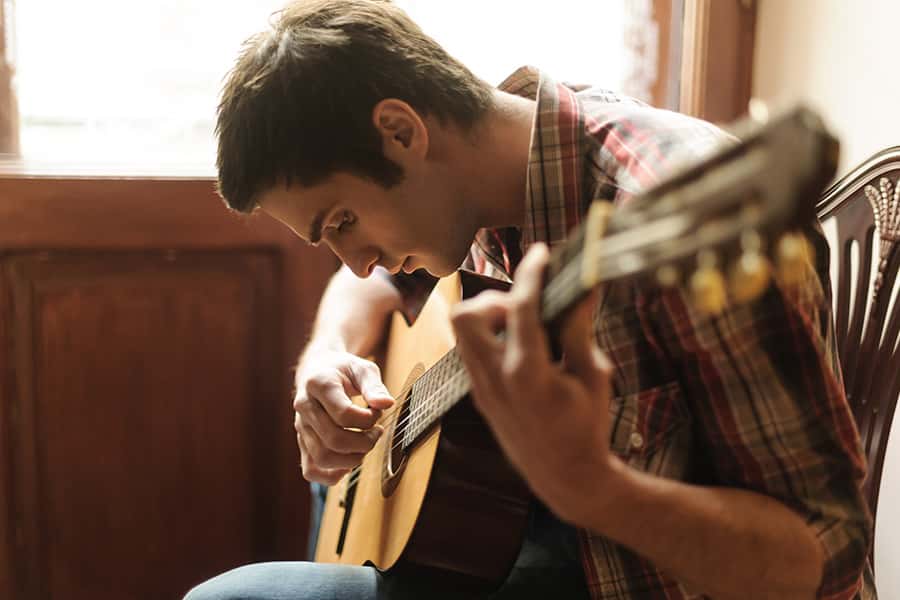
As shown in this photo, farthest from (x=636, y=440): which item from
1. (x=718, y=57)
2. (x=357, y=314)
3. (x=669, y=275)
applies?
(x=718, y=57)

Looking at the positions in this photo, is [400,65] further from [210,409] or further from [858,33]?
[210,409]

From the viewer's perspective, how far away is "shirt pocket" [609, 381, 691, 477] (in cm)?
80

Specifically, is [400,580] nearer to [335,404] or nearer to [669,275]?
[335,404]

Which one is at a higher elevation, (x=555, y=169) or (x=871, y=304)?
(x=555, y=169)

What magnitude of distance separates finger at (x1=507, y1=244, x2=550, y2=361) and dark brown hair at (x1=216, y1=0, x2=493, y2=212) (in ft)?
1.27

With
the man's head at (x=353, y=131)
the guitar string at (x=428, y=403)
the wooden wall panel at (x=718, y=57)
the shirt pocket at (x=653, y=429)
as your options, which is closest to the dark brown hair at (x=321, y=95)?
the man's head at (x=353, y=131)

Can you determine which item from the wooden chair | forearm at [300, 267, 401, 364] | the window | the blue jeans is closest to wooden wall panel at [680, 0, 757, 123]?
the window

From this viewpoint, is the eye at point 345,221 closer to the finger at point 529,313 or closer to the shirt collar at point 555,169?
the shirt collar at point 555,169

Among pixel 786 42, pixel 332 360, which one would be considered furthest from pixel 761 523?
pixel 786 42

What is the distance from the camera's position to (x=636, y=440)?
808mm

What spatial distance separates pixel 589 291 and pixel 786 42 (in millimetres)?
1140

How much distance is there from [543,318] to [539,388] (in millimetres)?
44

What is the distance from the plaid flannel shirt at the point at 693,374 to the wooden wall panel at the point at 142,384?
0.76 metres

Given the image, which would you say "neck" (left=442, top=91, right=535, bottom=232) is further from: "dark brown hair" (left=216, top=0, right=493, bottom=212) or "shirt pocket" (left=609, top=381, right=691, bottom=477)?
"shirt pocket" (left=609, top=381, right=691, bottom=477)
